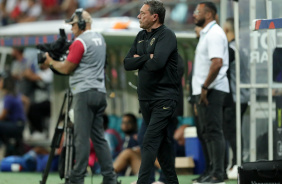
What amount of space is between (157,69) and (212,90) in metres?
1.87

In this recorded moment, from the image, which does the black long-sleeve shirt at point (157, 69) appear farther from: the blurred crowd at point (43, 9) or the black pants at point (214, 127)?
the blurred crowd at point (43, 9)

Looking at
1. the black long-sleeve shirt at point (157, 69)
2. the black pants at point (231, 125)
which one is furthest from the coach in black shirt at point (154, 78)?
the black pants at point (231, 125)

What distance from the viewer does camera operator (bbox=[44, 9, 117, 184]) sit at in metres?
10.1

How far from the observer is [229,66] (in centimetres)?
1129

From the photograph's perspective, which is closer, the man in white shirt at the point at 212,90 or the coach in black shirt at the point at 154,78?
the coach in black shirt at the point at 154,78

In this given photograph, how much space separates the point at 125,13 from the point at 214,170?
27.6 feet

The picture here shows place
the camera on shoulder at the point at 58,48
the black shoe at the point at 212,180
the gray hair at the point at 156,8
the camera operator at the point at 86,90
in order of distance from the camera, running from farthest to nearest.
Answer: the camera on shoulder at the point at 58,48 → the black shoe at the point at 212,180 → the camera operator at the point at 86,90 → the gray hair at the point at 156,8

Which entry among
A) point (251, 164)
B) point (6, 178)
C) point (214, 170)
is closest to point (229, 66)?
point (214, 170)

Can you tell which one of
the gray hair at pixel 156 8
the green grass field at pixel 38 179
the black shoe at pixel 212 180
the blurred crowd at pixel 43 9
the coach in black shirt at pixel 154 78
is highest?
the blurred crowd at pixel 43 9

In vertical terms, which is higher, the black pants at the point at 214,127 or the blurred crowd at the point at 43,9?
the blurred crowd at the point at 43,9

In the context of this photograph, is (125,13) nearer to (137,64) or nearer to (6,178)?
(6,178)

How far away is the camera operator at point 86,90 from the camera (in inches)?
396

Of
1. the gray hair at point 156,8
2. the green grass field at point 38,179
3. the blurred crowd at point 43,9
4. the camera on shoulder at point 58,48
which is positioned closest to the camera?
the gray hair at point 156,8

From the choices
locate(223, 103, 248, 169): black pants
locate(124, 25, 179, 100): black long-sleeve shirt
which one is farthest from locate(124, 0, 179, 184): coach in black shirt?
locate(223, 103, 248, 169): black pants
